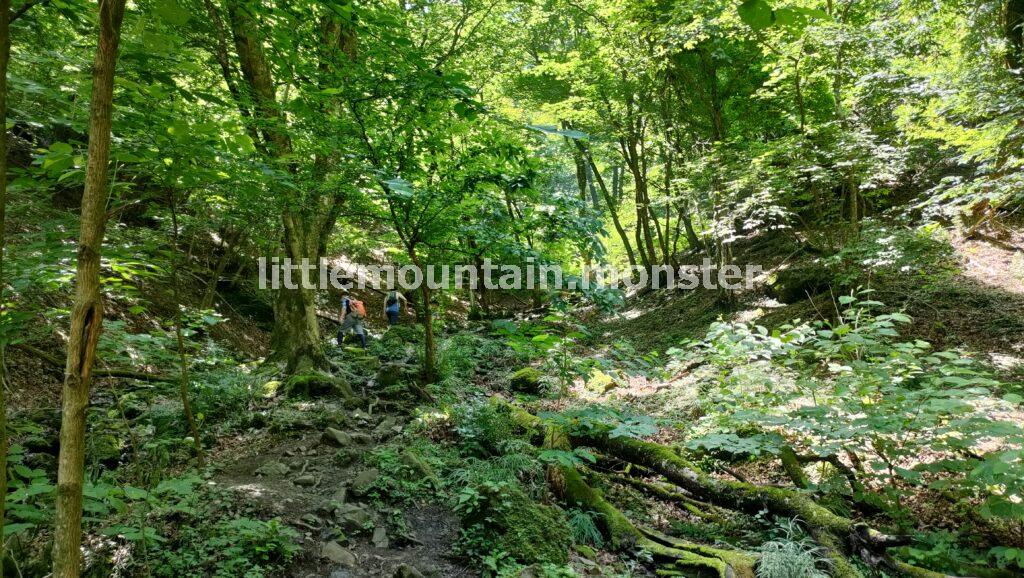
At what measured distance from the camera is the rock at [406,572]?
3.17 meters

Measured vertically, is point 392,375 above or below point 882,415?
below

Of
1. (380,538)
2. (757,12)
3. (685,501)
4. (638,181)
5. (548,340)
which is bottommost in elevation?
(685,501)

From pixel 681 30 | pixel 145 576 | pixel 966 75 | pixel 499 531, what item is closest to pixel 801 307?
pixel 966 75

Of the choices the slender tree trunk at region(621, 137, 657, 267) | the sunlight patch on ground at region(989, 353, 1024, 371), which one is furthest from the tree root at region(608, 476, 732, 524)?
the slender tree trunk at region(621, 137, 657, 267)

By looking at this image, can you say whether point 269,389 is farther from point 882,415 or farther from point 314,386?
point 882,415

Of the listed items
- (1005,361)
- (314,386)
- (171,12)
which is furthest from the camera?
(314,386)

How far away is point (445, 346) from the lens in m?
9.52

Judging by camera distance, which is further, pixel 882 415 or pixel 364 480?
pixel 364 480

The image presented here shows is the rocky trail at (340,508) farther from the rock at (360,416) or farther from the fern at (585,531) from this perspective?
the fern at (585,531)

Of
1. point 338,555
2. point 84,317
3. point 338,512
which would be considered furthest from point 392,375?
point 84,317

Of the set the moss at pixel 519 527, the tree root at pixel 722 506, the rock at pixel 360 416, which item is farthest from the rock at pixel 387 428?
the moss at pixel 519 527

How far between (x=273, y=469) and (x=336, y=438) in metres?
0.85

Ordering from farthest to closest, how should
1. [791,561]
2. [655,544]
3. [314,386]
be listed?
[314,386], [655,544], [791,561]

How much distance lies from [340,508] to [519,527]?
1.47 m
